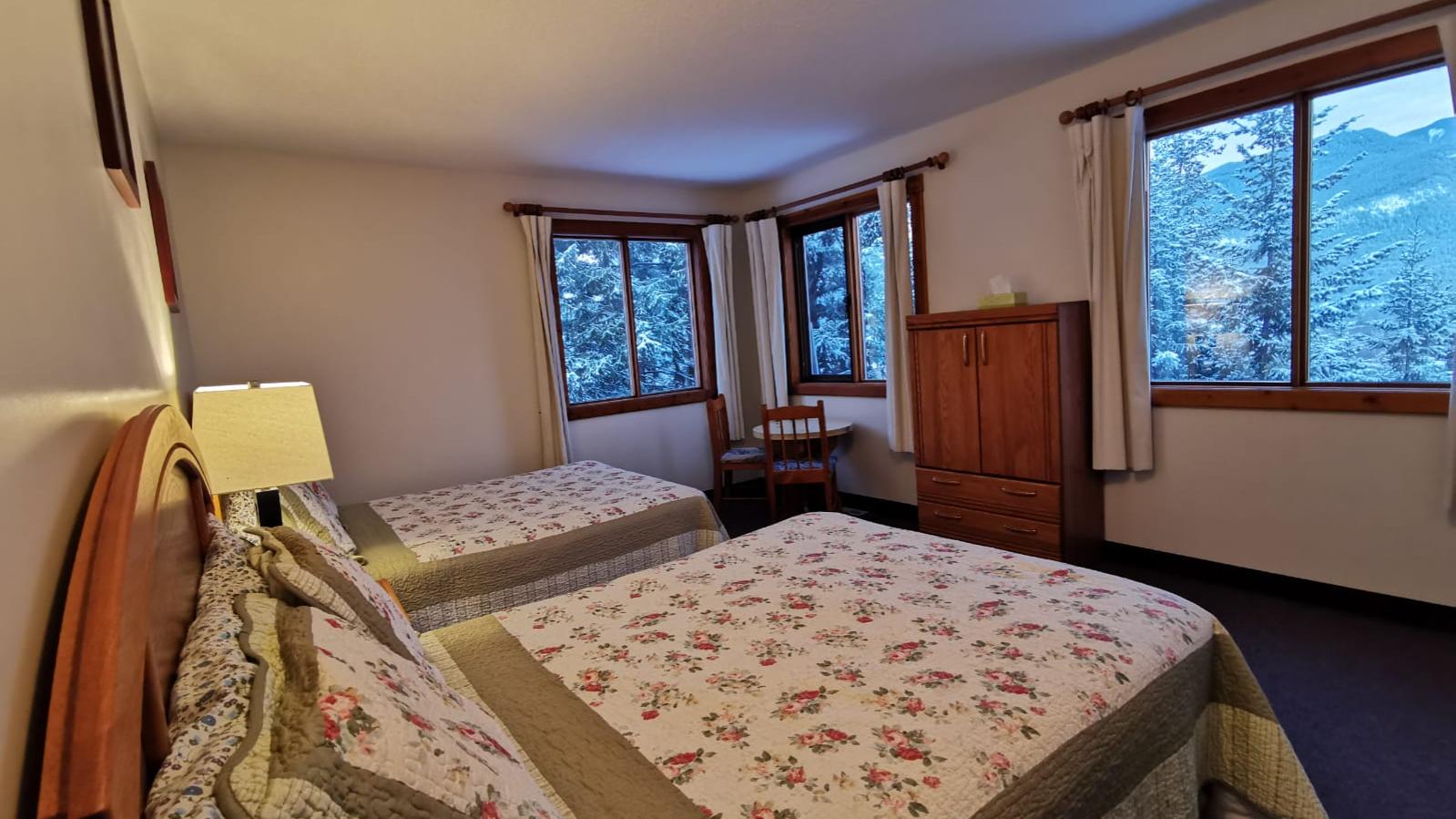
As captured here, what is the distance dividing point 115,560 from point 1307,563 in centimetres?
372

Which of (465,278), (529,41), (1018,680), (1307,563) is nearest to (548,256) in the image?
(465,278)

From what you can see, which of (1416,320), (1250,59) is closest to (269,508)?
(1250,59)

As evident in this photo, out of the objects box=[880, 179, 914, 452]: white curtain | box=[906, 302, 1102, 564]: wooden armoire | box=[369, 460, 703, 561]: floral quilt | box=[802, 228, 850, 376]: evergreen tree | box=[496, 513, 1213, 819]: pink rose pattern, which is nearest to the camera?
box=[496, 513, 1213, 819]: pink rose pattern

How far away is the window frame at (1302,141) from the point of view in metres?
2.42

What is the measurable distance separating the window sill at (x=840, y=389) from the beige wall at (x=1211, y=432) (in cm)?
73

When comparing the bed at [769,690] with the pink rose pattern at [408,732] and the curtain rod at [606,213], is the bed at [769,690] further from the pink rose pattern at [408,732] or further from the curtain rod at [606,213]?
the curtain rod at [606,213]

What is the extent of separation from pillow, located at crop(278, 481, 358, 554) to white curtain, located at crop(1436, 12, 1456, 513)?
12.1ft

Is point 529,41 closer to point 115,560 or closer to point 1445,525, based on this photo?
point 115,560

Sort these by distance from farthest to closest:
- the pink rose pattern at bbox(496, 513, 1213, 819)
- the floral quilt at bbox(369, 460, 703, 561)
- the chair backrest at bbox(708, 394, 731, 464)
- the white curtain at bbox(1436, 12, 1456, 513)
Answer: the chair backrest at bbox(708, 394, 731, 464) < the floral quilt at bbox(369, 460, 703, 561) < the white curtain at bbox(1436, 12, 1456, 513) < the pink rose pattern at bbox(496, 513, 1213, 819)

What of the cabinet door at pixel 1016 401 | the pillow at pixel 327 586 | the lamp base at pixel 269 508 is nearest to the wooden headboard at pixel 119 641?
the pillow at pixel 327 586

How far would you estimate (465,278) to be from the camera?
4062 millimetres

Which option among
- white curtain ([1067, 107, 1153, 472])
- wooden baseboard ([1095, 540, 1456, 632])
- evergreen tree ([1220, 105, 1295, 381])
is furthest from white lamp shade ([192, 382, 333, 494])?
evergreen tree ([1220, 105, 1295, 381])

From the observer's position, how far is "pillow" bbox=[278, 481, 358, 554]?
7.25 feet

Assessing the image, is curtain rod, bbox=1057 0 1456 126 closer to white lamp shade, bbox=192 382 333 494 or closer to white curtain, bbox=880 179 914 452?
white curtain, bbox=880 179 914 452
